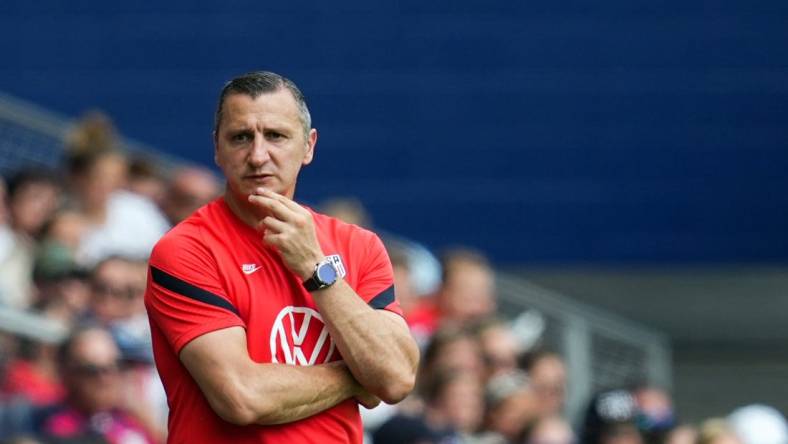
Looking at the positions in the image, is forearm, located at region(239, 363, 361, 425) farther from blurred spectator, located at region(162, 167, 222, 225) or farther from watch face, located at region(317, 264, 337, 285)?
blurred spectator, located at region(162, 167, 222, 225)

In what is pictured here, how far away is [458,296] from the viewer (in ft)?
34.3

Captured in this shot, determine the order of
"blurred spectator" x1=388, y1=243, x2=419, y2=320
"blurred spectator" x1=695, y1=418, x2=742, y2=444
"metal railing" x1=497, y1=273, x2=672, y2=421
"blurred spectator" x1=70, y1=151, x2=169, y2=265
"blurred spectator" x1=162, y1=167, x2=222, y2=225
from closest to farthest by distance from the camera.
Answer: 1. "blurred spectator" x1=695, y1=418, x2=742, y2=444
2. "blurred spectator" x1=70, y1=151, x2=169, y2=265
3. "blurred spectator" x1=388, y1=243, x2=419, y2=320
4. "blurred spectator" x1=162, y1=167, x2=222, y2=225
5. "metal railing" x1=497, y1=273, x2=672, y2=421

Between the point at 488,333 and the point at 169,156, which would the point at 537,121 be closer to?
the point at 169,156

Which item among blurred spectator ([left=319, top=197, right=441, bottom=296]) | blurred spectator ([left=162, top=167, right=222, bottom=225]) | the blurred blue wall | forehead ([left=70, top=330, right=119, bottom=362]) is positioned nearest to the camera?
forehead ([left=70, top=330, right=119, bottom=362])

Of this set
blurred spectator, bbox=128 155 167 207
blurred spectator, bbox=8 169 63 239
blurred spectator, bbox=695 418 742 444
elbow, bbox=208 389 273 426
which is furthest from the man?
blurred spectator, bbox=128 155 167 207

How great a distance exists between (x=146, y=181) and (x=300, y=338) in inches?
273

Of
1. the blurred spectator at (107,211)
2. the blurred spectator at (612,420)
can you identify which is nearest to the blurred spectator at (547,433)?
the blurred spectator at (612,420)

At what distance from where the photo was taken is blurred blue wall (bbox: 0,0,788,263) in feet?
46.7

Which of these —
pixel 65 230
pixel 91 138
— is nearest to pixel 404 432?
pixel 65 230

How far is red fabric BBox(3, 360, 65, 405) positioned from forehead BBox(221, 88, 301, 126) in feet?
10.0

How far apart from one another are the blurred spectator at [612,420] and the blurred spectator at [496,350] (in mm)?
1025

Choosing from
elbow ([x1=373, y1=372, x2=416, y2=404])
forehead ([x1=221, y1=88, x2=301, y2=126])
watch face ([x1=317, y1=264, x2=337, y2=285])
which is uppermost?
forehead ([x1=221, y1=88, x2=301, y2=126])

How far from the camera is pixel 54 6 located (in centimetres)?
1397

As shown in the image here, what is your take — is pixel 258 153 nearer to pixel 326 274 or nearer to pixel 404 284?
pixel 326 274
